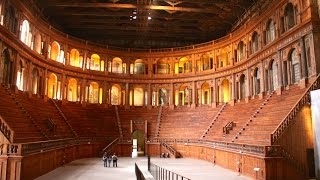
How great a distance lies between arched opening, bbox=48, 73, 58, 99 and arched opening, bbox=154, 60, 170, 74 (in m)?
→ 14.6

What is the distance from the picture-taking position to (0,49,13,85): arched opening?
955 inches

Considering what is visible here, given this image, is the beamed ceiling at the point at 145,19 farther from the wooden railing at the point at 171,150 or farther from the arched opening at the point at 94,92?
the wooden railing at the point at 171,150

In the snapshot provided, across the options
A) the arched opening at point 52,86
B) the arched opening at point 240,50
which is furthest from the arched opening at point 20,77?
the arched opening at point 240,50

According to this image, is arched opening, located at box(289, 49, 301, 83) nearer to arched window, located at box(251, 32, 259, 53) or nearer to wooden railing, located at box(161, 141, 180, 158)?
arched window, located at box(251, 32, 259, 53)

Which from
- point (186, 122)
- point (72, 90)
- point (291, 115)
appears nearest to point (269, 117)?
point (291, 115)

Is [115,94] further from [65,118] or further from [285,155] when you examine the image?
[285,155]

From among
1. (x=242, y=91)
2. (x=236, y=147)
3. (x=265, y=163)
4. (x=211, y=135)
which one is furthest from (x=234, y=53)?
(x=265, y=163)

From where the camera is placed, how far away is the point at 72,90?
126ft

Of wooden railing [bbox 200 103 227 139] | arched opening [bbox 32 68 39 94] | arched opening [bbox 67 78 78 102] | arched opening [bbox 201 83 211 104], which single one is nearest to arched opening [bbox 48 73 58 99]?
arched opening [bbox 67 78 78 102]

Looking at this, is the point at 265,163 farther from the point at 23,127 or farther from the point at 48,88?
the point at 48,88

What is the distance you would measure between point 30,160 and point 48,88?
61.1 feet

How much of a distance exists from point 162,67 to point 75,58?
494 inches

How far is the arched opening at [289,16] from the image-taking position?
23.6m

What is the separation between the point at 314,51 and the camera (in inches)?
805
